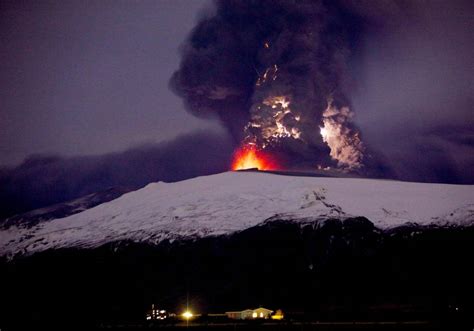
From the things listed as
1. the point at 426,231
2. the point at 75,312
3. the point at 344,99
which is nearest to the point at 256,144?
the point at 344,99

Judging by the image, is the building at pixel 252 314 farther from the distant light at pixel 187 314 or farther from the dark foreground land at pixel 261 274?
the distant light at pixel 187 314

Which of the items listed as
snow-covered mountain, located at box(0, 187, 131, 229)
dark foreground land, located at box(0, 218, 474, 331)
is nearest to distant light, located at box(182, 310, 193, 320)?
dark foreground land, located at box(0, 218, 474, 331)

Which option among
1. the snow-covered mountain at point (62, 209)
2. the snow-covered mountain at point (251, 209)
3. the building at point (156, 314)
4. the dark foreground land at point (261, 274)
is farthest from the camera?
the snow-covered mountain at point (62, 209)

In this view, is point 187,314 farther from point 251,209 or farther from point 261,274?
point 251,209

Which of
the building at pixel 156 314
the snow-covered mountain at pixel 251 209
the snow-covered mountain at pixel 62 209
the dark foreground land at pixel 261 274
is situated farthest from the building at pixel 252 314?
the snow-covered mountain at pixel 62 209

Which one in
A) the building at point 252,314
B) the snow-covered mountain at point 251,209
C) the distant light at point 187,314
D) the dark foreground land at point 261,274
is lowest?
the building at point 252,314
